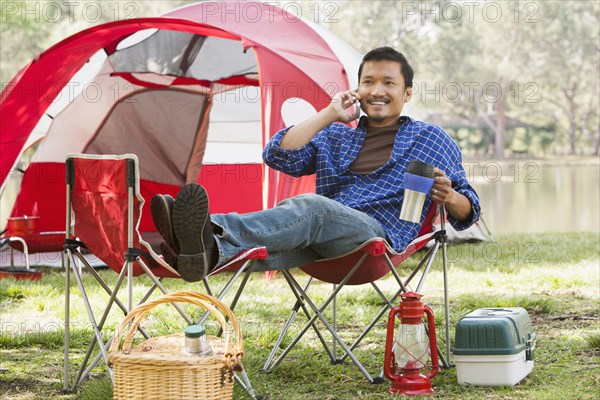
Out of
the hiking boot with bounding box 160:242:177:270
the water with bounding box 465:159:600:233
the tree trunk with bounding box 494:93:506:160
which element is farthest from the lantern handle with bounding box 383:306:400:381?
the tree trunk with bounding box 494:93:506:160

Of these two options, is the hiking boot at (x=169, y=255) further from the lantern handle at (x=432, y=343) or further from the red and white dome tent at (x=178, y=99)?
the red and white dome tent at (x=178, y=99)

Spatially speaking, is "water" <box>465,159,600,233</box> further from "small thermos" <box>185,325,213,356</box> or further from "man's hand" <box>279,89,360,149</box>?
"small thermos" <box>185,325,213,356</box>

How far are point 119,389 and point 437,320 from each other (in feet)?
5.43

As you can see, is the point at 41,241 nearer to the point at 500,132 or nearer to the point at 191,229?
the point at 191,229

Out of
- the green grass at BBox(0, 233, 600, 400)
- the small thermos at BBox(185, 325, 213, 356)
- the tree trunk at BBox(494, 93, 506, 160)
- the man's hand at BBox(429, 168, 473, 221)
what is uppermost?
the tree trunk at BBox(494, 93, 506, 160)

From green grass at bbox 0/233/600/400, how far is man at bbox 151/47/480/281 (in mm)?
397

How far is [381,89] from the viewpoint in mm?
2867

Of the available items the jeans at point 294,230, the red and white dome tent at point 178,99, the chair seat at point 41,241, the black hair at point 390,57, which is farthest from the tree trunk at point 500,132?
the jeans at point 294,230

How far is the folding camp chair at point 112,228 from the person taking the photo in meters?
2.42

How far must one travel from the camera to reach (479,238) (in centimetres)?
608

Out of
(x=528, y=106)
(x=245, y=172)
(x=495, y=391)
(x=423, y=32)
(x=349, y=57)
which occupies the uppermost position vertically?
(x=423, y=32)

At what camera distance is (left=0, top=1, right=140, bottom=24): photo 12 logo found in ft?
72.3

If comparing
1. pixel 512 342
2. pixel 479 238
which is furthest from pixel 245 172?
pixel 512 342

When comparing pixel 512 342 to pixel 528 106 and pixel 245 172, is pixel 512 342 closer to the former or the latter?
pixel 245 172
